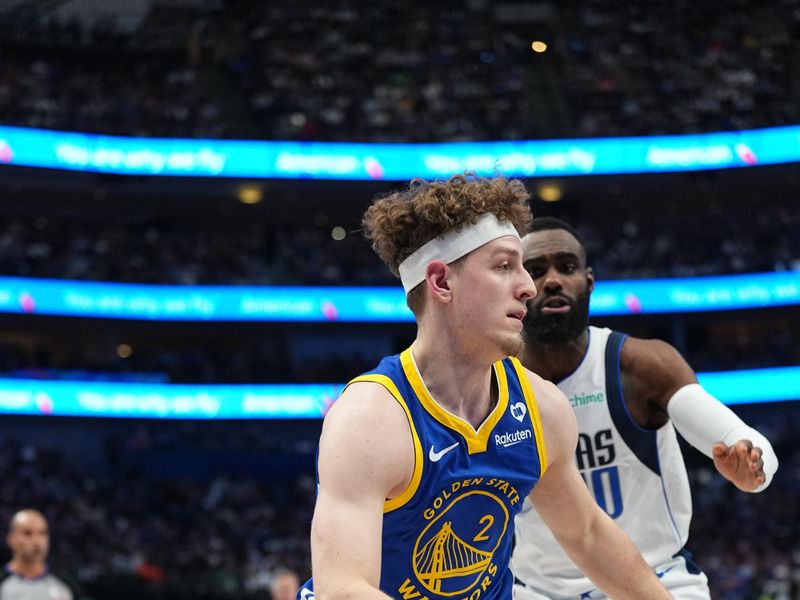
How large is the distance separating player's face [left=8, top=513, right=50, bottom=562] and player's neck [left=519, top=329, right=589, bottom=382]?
575cm

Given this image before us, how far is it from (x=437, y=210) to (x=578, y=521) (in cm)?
115

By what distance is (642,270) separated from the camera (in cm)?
2941

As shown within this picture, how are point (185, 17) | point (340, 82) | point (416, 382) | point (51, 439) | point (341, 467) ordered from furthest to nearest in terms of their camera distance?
point (185, 17) < point (340, 82) < point (51, 439) < point (416, 382) < point (341, 467)

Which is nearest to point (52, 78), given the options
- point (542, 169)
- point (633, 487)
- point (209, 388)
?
point (209, 388)

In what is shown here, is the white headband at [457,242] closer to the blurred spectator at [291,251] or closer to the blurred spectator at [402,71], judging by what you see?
the blurred spectator at [291,251]

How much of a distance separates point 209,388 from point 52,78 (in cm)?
986

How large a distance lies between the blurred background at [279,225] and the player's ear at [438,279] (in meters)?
19.6

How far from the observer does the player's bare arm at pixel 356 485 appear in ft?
10.5

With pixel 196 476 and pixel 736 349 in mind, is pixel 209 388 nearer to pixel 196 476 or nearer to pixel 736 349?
pixel 196 476

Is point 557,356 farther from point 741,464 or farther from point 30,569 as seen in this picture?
point 30,569

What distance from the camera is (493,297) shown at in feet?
12.0

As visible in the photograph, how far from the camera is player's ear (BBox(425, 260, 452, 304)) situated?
370 cm

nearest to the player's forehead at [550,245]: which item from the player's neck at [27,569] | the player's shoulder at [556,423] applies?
the player's shoulder at [556,423]

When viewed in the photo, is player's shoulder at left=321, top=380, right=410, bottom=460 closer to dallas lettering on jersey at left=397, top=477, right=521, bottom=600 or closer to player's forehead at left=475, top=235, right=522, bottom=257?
dallas lettering on jersey at left=397, top=477, right=521, bottom=600
